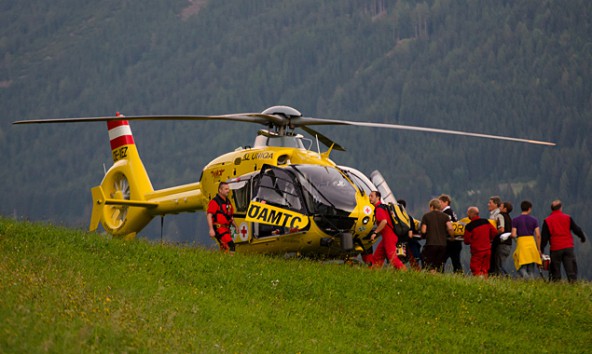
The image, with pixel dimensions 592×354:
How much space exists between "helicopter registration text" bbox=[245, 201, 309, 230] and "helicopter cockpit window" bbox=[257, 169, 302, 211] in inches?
5.4

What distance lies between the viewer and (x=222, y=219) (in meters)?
20.1

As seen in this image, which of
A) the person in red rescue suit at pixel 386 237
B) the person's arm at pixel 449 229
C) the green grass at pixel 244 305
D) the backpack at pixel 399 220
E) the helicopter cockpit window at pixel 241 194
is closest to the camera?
the green grass at pixel 244 305

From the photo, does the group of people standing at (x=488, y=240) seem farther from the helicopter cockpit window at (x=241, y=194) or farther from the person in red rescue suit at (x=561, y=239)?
the helicopter cockpit window at (x=241, y=194)

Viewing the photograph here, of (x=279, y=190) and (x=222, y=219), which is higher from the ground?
(x=279, y=190)

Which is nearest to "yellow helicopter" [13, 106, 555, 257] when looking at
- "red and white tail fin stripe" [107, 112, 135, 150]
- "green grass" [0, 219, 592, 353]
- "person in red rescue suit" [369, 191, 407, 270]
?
"person in red rescue suit" [369, 191, 407, 270]

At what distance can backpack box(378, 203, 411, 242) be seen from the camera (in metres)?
19.9

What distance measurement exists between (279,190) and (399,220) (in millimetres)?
2513

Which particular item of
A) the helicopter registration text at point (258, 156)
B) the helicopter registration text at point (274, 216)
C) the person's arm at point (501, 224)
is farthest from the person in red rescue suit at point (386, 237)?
the helicopter registration text at point (258, 156)

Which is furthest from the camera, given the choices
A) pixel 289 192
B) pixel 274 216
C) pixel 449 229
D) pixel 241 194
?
pixel 241 194

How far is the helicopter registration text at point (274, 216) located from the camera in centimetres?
2016

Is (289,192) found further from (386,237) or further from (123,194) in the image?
(123,194)

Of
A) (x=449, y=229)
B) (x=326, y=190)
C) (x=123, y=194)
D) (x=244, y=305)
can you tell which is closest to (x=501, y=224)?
(x=449, y=229)

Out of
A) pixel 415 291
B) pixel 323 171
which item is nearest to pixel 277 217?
pixel 323 171

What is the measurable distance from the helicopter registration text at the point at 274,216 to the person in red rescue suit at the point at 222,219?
613 millimetres
